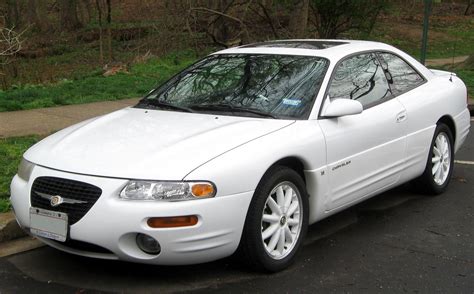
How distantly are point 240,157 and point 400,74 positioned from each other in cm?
243

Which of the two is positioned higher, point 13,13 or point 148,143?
point 148,143

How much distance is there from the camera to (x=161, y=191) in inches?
139

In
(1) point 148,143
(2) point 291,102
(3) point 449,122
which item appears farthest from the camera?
(3) point 449,122

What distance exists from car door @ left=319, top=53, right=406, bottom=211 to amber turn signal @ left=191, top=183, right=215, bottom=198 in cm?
111

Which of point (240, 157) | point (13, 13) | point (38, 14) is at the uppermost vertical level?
point (240, 157)

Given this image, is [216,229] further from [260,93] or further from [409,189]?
[409,189]

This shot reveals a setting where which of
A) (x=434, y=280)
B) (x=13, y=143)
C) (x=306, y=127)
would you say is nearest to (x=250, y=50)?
(x=306, y=127)

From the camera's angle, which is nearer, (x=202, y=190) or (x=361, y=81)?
(x=202, y=190)

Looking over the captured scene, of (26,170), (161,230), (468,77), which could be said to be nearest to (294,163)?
(161,230)

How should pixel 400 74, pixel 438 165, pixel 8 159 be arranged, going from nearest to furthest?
1. pixel 400 74
2. pixel 438 165
3. pixel 8 159

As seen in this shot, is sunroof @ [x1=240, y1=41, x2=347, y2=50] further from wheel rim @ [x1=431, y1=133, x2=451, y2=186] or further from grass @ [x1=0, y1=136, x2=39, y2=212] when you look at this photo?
grass @ [x1=0, y1=136, x2=39, y2=212]

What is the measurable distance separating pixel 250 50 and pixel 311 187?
5.02ft

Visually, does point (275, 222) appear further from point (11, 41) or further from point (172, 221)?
point (11, 41)

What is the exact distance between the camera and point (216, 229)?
11.8 feet
